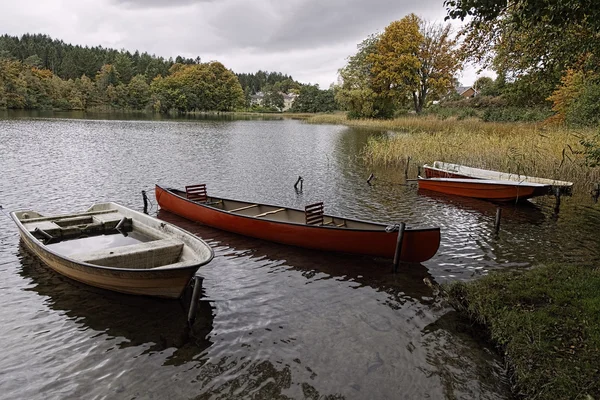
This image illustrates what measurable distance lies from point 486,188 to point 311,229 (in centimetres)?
958

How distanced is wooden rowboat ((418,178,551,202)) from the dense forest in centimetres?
8632

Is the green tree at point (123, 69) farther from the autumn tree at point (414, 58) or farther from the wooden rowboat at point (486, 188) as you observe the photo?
the wooden rowboat at point (486, 188)

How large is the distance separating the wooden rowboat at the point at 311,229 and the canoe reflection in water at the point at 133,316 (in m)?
3.44

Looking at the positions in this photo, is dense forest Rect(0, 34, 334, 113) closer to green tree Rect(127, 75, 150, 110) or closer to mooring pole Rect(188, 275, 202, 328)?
green tree Rect(127, 75, 150, 110)

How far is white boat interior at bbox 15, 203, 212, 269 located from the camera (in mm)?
8336

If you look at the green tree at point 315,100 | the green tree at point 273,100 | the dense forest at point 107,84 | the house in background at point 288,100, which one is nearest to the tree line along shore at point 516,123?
the dense forest at point 107,84

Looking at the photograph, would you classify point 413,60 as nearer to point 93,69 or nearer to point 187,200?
point 187,200

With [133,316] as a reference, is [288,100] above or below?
above

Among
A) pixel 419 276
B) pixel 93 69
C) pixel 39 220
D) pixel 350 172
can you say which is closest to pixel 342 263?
pixel 419 276

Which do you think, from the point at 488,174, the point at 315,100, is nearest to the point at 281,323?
the point at 488,174

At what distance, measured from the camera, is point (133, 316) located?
24.5 ft

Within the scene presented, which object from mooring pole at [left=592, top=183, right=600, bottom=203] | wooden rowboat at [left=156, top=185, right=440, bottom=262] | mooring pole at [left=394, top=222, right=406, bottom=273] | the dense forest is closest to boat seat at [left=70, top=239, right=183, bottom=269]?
wooden rowboat at [left=156, top=185, right=440, bottom=262]

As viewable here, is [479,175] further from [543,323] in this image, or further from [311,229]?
[543,323]

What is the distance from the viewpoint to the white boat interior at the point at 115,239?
8.34 metres
